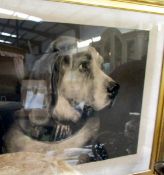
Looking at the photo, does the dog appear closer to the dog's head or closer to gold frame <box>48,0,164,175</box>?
the dog's head

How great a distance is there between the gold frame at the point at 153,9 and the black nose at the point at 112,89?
16 cm

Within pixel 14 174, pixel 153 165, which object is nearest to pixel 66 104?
pixel 14 174

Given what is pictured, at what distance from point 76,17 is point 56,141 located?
0.30 metres

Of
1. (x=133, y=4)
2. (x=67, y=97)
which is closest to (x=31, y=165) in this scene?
(x=67, y=97)

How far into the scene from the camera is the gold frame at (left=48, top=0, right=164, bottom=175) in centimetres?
60

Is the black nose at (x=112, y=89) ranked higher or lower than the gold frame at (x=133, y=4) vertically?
lower

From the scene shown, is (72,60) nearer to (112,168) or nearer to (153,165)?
(112,168)

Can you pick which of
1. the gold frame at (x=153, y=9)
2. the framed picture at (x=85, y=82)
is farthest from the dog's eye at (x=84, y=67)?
the gold frame at (x=153, y=9)

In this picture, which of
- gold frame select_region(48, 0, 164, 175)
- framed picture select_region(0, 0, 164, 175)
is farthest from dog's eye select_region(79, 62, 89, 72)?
gold frame select_region(48, 0, 164, 175)

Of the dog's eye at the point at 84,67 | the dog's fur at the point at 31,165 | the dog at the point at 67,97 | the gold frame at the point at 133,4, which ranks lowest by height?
the dog's fur at the point at 31,165

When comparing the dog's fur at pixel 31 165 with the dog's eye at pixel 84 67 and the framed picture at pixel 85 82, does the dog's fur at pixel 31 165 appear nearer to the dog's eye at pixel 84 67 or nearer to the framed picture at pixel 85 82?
the framed picture at pixel 85 82

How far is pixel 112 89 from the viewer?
0.65 m

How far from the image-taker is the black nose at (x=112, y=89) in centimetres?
65

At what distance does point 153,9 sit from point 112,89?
0.25 m
